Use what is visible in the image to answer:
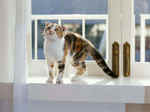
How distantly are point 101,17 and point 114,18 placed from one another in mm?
104

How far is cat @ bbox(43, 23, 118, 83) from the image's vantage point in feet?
4.93

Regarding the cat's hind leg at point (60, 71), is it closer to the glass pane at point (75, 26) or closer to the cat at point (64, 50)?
the cat at point (64, 50)

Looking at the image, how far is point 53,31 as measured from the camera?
1.49 m

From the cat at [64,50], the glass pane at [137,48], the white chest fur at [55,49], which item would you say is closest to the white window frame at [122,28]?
the glass pane at [137,48]

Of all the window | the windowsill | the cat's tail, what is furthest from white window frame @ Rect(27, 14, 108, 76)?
the windowsill

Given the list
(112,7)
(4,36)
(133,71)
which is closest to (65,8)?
(112,7)

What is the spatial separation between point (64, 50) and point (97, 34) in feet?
1.07

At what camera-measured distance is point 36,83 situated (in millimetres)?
1508

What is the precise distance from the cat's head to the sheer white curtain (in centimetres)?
12

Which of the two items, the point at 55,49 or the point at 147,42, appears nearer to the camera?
the point at 55,49

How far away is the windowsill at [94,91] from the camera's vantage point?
1.45 meters

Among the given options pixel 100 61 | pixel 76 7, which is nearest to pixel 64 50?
pixel 100 61

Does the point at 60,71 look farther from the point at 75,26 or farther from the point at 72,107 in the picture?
the point at 75,26

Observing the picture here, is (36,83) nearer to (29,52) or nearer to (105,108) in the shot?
(29,52)
